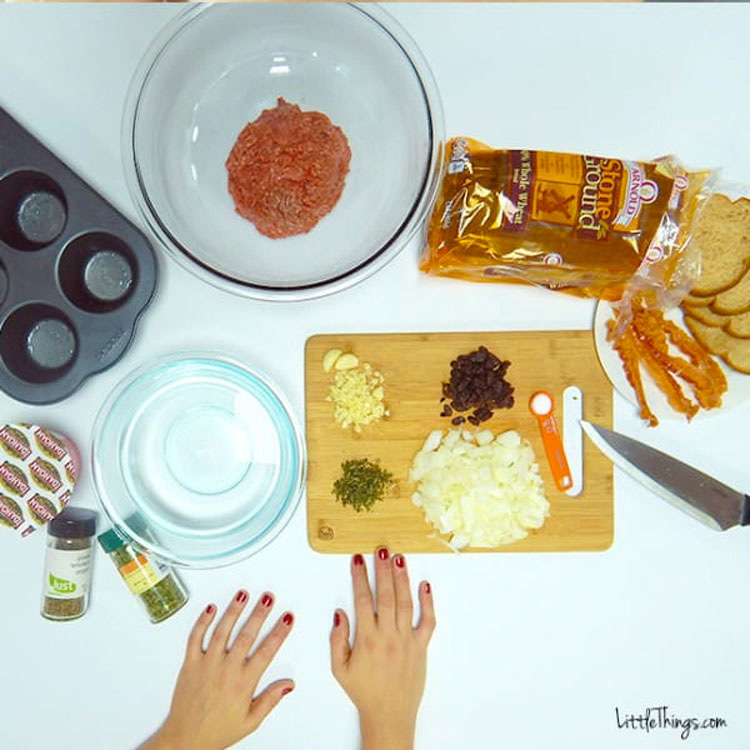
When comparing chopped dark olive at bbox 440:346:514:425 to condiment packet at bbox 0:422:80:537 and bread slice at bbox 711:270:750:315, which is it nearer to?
bread slice at bbox 711:270:750:315

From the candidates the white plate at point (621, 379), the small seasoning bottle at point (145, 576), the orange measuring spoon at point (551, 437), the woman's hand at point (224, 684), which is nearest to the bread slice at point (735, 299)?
the white plate at point (621, 379)

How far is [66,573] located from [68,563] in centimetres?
2

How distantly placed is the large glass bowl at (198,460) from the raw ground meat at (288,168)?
225mm

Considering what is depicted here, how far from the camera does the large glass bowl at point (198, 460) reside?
45.3 inches

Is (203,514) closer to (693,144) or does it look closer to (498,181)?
(498,181)

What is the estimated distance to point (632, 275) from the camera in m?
1.03

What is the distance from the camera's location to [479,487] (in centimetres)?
112

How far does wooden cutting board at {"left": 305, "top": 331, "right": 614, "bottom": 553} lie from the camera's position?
115 cm

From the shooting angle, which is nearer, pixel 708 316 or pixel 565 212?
pixel 565 212

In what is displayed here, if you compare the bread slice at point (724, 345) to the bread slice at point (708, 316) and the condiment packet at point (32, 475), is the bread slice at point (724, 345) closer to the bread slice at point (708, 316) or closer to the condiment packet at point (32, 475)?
the bread slice at point (708, 316)

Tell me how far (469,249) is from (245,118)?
336 mm
